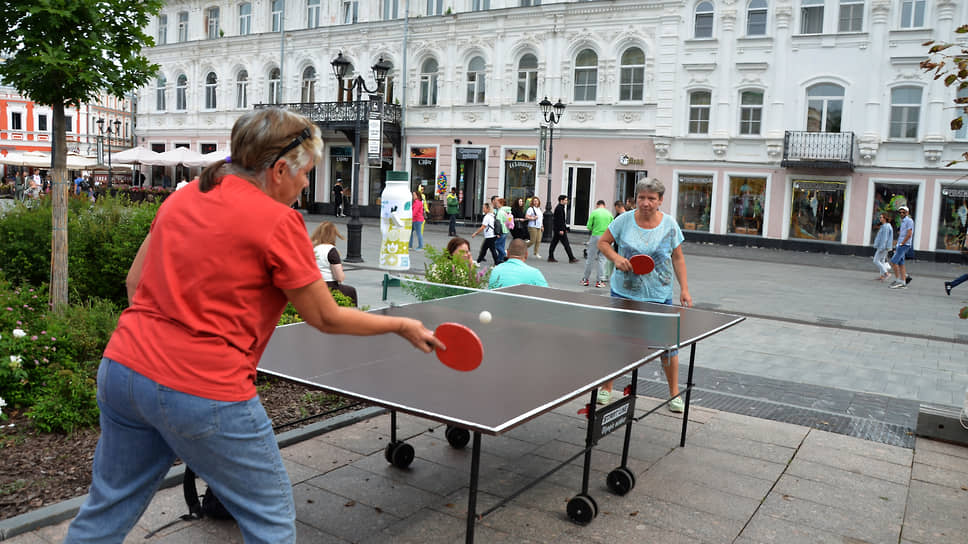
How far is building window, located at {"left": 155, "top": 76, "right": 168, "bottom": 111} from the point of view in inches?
1674

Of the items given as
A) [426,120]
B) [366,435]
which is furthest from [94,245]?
[426,120]

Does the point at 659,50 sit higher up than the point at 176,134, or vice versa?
the point at 659,50

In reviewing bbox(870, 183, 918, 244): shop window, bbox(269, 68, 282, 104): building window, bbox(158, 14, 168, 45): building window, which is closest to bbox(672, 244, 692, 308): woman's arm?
bbox(870, 183, 918, 244): shop window

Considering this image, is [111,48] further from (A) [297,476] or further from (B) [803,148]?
(B) [803,148]

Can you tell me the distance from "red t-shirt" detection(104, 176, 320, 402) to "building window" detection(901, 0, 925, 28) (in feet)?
90.3

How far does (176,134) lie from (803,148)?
32915 millimetres

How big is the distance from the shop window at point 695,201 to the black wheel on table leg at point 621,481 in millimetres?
24913

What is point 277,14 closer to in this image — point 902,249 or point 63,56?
point 902,249

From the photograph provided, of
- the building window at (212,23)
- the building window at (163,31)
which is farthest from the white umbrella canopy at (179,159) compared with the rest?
the building window at (163,31)

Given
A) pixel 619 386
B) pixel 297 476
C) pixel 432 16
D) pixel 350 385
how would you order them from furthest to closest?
pixel 432 16 < pixel 619 386 < pixel 297 476 < pixel 350 385

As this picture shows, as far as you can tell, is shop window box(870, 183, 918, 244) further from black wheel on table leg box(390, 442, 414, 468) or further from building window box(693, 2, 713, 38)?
black wheel on table leg box(390, 442, 414, 468)

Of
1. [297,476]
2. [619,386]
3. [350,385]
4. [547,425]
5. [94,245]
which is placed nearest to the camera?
[350,385]

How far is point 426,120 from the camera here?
3356 centimetres

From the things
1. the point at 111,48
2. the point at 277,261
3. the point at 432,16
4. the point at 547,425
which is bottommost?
the point at 547,425
